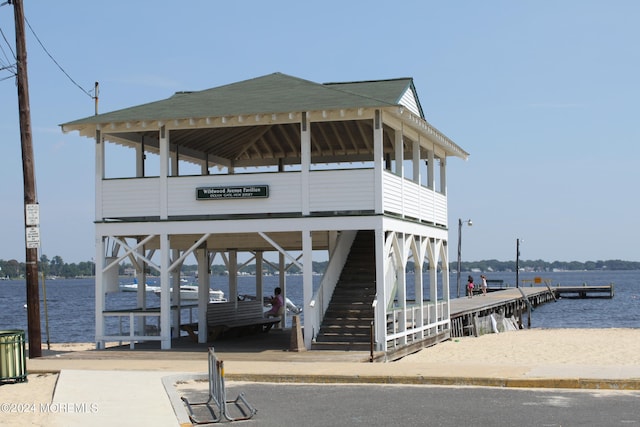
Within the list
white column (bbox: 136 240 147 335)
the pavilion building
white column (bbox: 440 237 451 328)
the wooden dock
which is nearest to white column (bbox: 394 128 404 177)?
the pavilion building

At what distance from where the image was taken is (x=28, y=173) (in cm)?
2202

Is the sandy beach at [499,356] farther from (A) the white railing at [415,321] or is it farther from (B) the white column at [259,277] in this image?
(B) the white column at [259,277]

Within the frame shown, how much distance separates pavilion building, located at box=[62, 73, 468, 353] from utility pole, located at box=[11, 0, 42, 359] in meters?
1.59

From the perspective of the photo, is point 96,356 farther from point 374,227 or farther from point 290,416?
point 290,416

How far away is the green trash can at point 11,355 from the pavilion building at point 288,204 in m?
6.13

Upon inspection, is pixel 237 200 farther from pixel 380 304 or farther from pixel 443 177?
pixel 443 177

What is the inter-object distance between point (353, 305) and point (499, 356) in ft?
15.7

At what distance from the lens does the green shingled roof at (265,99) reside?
22.0 metres

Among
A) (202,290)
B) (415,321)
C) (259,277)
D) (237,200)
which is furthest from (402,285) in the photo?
(259,277)

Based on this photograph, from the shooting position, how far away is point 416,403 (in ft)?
46.8

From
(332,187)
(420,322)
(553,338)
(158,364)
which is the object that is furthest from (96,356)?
(553,338)

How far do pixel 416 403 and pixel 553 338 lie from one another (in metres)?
21.6

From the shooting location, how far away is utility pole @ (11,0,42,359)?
22.0 metres

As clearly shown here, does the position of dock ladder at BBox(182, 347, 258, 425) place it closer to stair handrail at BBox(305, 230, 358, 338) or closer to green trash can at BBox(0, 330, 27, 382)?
green trash can at BBox(0, 330, 27, 382)
